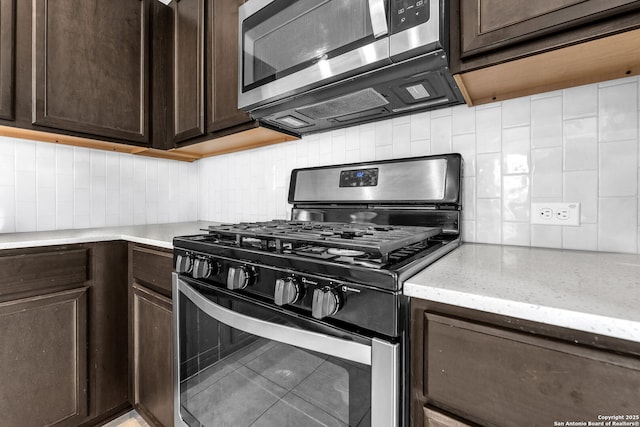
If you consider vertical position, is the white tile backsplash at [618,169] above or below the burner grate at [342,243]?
above

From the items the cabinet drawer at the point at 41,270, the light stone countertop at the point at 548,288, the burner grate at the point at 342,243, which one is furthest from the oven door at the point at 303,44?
the cabinet drawer at the point at 41,270

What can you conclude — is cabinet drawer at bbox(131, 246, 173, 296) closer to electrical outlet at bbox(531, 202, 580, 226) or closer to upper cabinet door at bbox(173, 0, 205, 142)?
upper cabinet door at bbox(173, 0, 205, 142)

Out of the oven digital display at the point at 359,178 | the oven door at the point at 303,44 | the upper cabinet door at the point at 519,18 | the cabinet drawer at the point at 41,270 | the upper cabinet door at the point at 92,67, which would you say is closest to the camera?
the upper cabinet door at the point at 519,18

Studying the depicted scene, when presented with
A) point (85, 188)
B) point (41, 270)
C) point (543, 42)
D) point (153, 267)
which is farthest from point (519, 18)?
point (85, 188)

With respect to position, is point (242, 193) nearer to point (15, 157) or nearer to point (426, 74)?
point (15, 157)

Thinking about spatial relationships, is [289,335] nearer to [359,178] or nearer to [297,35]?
[359,178]

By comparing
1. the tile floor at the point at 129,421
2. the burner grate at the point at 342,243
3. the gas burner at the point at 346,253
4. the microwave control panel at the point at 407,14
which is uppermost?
the microwave control panel at the point at 407,14

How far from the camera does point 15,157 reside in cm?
156

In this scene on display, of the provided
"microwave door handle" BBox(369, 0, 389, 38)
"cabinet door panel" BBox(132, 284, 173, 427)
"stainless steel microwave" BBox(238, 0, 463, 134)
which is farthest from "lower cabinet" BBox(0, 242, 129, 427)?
"microwave door handle" BBox(369, 0, 389, 38)

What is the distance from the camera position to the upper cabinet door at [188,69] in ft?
5.23

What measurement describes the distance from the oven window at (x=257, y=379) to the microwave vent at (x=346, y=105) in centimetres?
81

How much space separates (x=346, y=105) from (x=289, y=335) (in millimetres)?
897

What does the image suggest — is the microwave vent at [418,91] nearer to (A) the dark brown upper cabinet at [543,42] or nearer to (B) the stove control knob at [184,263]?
(A) the dark brown upper cabinet at [543,42]

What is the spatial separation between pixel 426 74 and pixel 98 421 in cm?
203
